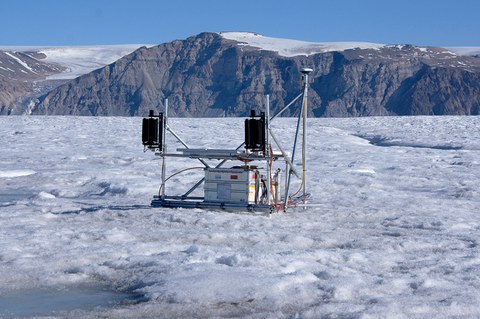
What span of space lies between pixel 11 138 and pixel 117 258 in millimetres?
25691

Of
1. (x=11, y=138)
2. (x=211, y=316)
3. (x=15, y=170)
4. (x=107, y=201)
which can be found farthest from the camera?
(x=11, y=138)

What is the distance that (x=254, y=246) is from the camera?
9414 millimetres

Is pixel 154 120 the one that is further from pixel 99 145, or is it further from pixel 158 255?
pixel 99 145

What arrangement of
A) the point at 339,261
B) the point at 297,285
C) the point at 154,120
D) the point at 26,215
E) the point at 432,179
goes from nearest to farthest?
the point at 297,285 < the point at 339,261 < the point at 26,215 < the point at 154,120 < the point at 432,179

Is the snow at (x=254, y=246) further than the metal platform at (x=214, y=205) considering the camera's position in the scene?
No

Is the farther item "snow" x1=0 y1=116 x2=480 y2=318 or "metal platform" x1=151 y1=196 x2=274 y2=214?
"metal platform" x1=151 y1=196 x2=274 y2=214

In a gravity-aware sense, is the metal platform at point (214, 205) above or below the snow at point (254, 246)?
above

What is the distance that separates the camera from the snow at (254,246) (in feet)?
22.7

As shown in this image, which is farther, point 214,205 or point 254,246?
point 214,205

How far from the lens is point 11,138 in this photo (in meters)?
32.8

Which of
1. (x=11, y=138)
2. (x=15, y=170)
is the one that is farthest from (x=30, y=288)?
(x=11, y=138)

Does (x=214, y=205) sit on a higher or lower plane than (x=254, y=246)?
higher

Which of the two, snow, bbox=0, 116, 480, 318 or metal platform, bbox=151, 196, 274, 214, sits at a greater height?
metal platform, bbox=151, 196, 274, 214

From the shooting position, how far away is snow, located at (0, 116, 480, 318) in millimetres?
6934
